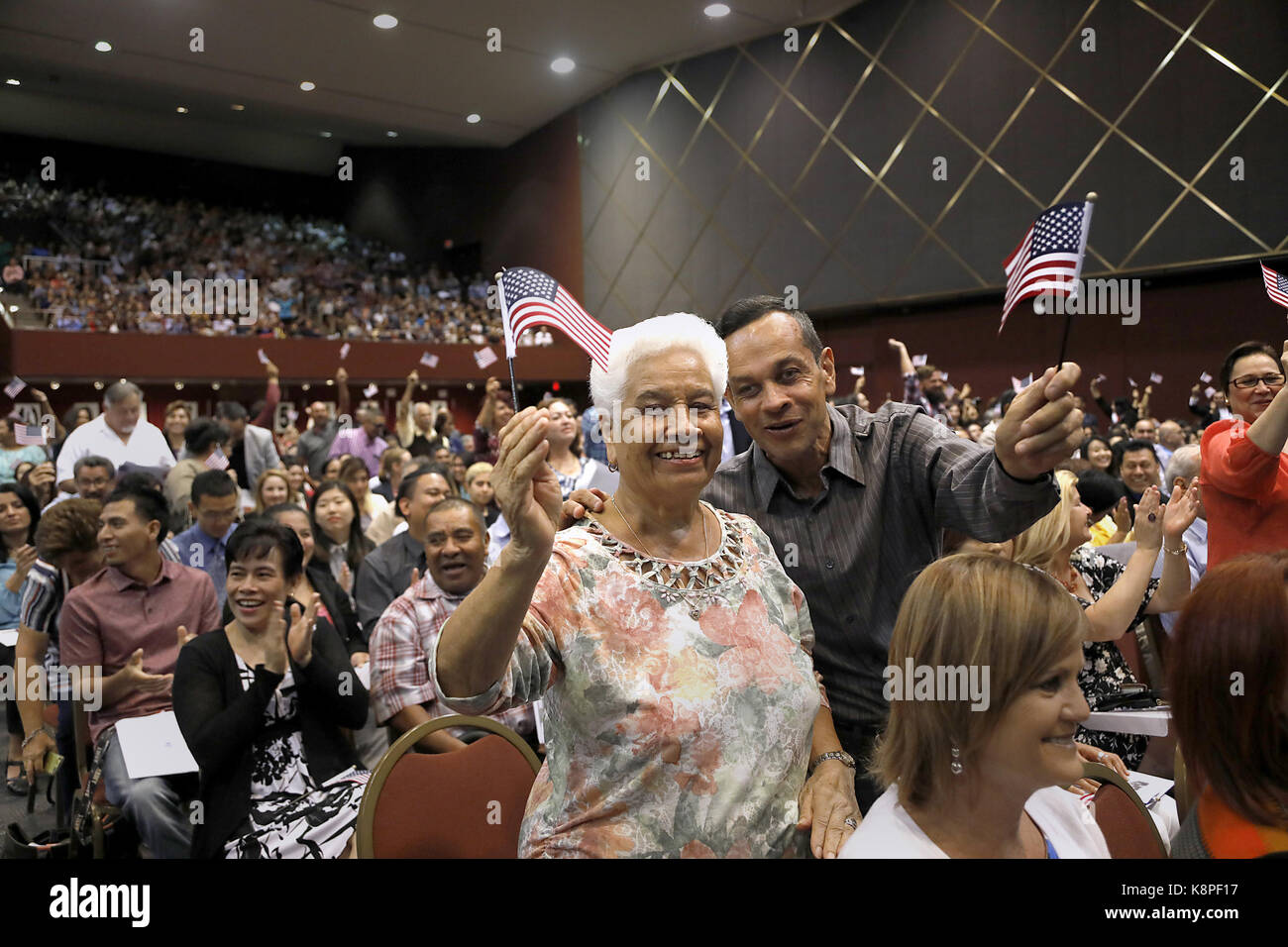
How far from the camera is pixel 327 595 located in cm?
364

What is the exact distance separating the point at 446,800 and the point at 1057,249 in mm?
1563

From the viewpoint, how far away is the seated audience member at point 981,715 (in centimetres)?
125

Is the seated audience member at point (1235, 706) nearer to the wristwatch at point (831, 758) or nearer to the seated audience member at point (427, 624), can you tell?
the wristwatch at point (831, 758)

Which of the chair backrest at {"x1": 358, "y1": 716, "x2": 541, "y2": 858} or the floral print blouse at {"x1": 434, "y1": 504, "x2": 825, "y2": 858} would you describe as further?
the chair backrest at {"x1": 358, "y1": 716, "x2": 541, "y2": 858}

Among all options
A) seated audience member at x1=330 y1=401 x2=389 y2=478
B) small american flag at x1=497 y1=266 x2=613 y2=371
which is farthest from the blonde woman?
seated audience member at x1=330 y1=401 x2=389 y2=478

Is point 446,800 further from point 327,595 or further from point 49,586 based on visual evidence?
point 49,586

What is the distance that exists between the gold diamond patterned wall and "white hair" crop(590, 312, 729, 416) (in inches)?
379

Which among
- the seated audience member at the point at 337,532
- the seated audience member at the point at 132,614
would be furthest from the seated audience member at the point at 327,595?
the seated audience member at the point at 337,532

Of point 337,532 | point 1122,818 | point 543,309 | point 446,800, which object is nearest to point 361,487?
point 337,532

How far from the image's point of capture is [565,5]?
1177 cm

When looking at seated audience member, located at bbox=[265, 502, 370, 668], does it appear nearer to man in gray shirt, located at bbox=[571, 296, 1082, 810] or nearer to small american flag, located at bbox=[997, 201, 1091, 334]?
man in gray shirt, located at bbox=[571, 296, 1082, 810]

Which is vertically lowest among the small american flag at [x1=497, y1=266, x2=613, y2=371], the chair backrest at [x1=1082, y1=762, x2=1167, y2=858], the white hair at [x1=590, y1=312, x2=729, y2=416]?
the chair backrest at [x1=1082, y1=762, x2=1167, y2=858]

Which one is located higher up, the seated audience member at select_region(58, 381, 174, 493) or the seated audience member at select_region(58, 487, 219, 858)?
the seated audience member at select_region(58, 381, 174, 493)

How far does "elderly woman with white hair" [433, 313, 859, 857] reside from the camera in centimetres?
128
